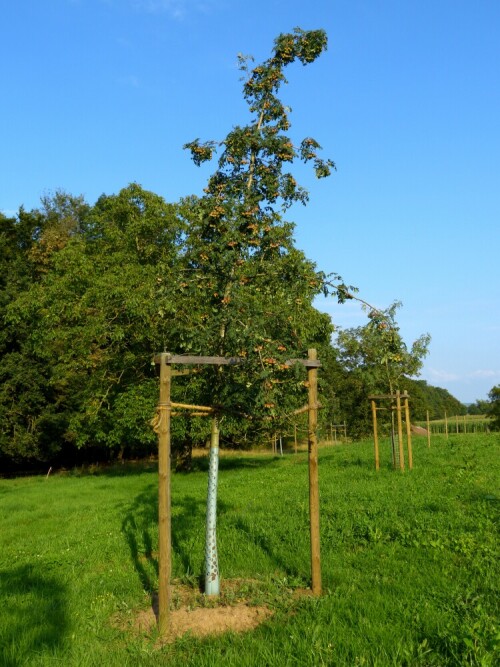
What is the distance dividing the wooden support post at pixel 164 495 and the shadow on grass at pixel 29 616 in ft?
3.46

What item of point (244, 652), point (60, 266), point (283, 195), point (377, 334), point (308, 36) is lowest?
point (244, 652)

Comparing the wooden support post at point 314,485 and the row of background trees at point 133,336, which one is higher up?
the row of background trees at point 133,336

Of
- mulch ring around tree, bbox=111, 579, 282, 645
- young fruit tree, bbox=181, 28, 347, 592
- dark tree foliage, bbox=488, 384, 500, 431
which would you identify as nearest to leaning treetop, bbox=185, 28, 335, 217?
young fruit tree, bbox=181, 28, 347, 592

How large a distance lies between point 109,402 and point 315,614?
21.0 meters

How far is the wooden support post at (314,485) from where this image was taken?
6285 millimetres

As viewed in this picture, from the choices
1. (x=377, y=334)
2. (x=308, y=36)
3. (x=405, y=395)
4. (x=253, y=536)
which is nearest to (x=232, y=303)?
(x=377, y=334)

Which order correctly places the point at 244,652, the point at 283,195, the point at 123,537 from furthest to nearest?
the point at 123,537 < the point at 283,195 < the point at 244,652

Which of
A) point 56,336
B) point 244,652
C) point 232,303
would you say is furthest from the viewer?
point 56,336

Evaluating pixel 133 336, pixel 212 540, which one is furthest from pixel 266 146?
pixel 133 336

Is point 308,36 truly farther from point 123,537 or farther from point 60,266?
point 60,266

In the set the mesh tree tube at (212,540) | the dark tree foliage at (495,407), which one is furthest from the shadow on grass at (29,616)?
the dark tree foliage at (495,407)

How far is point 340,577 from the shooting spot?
6.77 meters

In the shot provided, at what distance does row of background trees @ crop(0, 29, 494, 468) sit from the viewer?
664 centimetres

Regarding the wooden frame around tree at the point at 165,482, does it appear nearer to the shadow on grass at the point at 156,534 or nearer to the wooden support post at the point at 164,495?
the wooden support post at the point at 164,495
